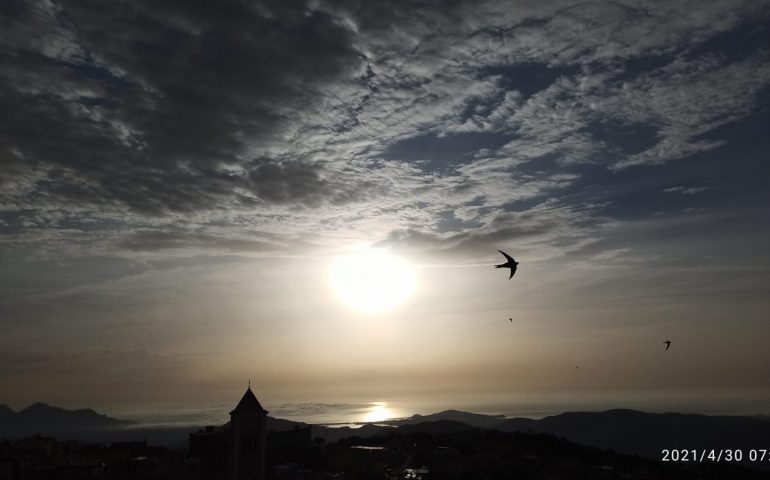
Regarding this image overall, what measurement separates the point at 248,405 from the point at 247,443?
3.88 metres

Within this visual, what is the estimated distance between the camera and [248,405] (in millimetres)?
60594

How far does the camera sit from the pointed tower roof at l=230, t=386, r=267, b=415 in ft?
197

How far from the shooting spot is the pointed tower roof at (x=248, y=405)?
59.9m

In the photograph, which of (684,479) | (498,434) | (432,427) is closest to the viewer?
(684,479)

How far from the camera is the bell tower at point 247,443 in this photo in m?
59.0

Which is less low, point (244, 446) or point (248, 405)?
point (248, 405)

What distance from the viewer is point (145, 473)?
64.2 m

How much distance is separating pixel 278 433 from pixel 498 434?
46.9 m

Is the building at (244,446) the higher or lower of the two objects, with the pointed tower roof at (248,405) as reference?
lower

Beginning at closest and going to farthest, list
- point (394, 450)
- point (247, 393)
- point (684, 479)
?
point (247, 393)
point (684, 479)
point (394, 450)

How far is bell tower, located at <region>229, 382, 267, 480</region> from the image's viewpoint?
59.0 m

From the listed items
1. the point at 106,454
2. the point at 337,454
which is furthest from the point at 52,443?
the point at 337,454

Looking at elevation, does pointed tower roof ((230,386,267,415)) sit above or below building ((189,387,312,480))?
above

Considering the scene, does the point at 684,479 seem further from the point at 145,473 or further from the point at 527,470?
the point at 145,473
